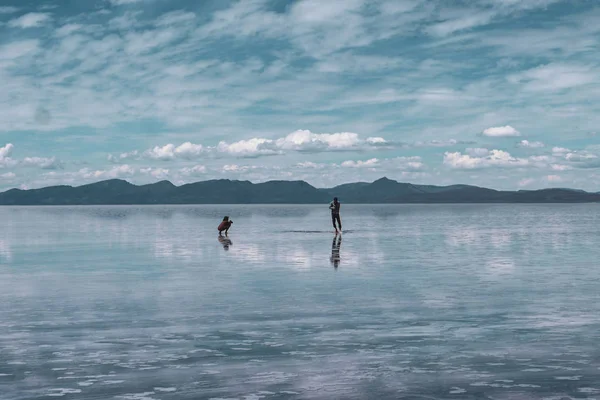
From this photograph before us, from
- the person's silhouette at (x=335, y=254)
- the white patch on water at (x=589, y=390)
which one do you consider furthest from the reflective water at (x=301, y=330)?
the person's silhouette at (x=335, y=254)

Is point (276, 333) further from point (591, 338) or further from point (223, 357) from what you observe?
point (591, 338)

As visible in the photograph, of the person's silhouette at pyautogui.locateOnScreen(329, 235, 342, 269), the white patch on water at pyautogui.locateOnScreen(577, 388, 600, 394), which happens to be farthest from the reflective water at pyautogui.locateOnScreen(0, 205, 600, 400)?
the person's silhouette at pyautogui.locateOnScreen(329, 235, 342, 269)

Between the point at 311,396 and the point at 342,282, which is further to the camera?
the point at 342,282

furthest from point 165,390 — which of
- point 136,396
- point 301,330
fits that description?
point 301,330

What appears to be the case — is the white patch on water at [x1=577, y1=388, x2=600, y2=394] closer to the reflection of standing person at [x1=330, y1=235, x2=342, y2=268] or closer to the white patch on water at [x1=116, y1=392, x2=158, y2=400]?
the white patch on water at [x1=116, y1=392, x2=158, y2=400]

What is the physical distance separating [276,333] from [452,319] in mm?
3929

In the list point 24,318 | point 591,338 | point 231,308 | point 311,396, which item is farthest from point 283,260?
point 311,396

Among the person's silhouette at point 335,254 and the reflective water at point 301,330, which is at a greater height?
the person's silhouette at point 335,254

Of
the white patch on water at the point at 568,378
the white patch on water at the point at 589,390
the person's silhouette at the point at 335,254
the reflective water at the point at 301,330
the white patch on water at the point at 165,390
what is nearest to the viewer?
the white patch on water at the point at 589,390

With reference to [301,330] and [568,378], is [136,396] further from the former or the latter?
[568,378]

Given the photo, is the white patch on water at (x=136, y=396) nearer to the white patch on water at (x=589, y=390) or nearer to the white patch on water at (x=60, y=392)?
the white patch on water at (x=60, y=392)

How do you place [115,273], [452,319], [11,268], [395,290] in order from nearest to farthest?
[452,319], [395,290], [115,273], [11,268]

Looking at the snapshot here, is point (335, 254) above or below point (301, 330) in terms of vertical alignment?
above

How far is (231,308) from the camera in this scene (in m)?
16.7
